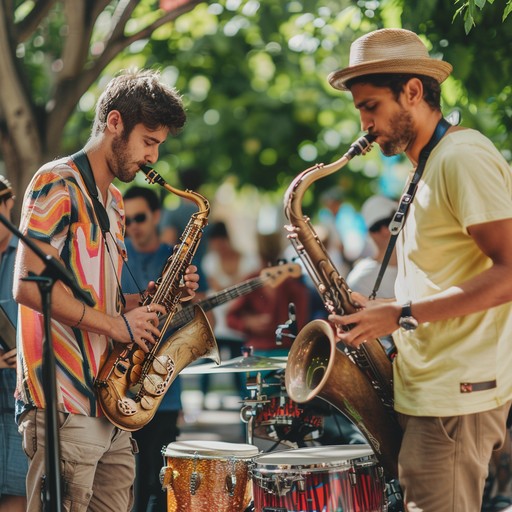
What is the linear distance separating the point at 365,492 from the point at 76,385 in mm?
1438

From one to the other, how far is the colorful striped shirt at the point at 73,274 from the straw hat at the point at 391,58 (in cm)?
119

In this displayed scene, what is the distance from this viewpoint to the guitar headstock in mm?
6842

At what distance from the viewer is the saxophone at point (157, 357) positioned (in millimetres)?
4199

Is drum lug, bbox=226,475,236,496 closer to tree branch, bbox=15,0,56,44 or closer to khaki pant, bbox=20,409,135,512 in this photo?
khaki pant, bbox=20,409,135,512

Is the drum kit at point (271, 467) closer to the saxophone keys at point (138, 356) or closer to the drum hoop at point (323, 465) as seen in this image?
the drum hoop at point (323, 465)

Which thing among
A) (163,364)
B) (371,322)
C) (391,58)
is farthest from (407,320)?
(163,364)

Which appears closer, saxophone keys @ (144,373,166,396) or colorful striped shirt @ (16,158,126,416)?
colorful striped shirt @ (16,158,126,416)

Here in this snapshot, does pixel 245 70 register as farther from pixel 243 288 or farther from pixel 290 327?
pixel 290 327

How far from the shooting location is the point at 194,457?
5.25m

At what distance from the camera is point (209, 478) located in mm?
5215

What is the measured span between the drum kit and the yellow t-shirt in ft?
3.03

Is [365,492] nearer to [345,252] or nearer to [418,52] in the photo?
[418,52]

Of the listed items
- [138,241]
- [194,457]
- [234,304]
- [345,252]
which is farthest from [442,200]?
[345,252]

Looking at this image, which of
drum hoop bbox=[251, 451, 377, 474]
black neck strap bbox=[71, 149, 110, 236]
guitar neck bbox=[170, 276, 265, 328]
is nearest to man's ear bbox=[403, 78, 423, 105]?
black neck strap bbox=[71, 149, 110, 236]
